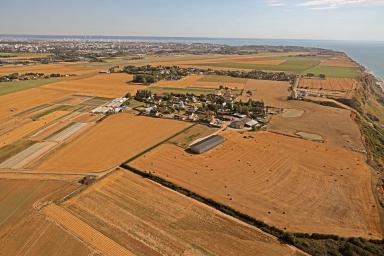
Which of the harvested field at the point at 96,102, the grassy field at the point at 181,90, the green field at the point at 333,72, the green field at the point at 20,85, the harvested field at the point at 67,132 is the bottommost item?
the harvested field at the point at 67,132

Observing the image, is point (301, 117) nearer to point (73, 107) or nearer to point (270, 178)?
point (270, 178)

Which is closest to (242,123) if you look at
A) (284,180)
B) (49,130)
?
(284,180)

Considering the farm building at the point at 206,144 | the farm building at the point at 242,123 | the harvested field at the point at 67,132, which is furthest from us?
the farm building at the point at 242,123

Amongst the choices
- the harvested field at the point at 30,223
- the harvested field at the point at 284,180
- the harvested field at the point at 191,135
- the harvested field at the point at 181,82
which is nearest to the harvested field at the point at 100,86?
the harvested field at the point at 181,82

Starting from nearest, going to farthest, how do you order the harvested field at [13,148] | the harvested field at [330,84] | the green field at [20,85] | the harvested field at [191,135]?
the harvested field at [13,148]
the harvested field at [191,135]
the green field at [20,85]
the harvested field at [330,84]

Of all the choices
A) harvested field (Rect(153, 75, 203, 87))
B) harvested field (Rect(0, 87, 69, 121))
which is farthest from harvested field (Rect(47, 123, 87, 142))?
harvested field (Rect(153, 75, 203, 87))

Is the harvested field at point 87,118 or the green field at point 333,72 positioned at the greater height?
the green field at point 333,72

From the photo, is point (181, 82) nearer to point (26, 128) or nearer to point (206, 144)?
point (26, 128)

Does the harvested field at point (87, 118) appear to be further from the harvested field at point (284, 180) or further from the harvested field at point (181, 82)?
the harvested field at point (181, 82)
